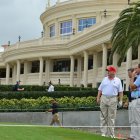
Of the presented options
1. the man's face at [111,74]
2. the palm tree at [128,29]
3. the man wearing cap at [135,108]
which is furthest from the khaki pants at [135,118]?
the palm tree at [128,29]

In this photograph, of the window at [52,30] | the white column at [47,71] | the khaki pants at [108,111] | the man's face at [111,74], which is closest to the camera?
the man's face at [111,74]

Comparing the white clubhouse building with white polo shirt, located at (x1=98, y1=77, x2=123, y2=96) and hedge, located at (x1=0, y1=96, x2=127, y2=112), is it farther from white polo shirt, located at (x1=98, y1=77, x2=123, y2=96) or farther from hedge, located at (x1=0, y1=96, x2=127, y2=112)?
white polo shirt, located at (x1=98, y1=77, x2=123, y2=96)

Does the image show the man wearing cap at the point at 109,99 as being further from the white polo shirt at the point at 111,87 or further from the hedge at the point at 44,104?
the hedge at the point at 44,104

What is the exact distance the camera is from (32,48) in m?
61.0

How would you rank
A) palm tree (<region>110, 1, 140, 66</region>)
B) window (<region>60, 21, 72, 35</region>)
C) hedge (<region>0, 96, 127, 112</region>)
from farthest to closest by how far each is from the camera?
window (<region>60, 21, 72, 35</region>), palm tree (<region>110, 1, 140, 66</region>), hedge (<region>0, 96, 127, 112</region>)

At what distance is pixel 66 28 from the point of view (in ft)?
227

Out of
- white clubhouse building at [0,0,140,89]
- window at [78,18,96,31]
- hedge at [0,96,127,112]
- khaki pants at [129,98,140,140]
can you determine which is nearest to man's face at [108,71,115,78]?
khaki pants at [129,98,140,140]

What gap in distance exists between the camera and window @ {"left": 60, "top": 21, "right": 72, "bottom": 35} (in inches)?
2682

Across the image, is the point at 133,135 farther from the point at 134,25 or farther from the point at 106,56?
the point at 106,56

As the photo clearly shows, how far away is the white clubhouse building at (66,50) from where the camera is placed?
5128 centimetres

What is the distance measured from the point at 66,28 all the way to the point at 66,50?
12478mm

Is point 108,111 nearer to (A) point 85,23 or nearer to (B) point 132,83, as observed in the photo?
(B) point 132,83

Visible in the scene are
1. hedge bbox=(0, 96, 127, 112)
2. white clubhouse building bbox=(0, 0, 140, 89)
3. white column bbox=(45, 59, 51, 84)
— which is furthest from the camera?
white column bbox=(45, 59, 51, 84)

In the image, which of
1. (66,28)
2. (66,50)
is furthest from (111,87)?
(66,28)
